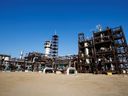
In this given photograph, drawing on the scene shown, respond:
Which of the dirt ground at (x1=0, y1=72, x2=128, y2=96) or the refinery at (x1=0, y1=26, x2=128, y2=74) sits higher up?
the refinery at (x1=0, y1=26, x2=128, y2=74)

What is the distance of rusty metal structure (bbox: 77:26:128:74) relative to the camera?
116 feet

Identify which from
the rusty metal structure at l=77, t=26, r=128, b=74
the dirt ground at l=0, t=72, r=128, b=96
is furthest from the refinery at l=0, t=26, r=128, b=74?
the dirt ground at l=0, t=72, r=128, b=96

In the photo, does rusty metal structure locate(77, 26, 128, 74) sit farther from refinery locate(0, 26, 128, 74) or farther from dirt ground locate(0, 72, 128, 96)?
dirt ground locate(0, 72, 128, 96)

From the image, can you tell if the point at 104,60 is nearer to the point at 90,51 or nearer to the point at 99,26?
the point at 90,51

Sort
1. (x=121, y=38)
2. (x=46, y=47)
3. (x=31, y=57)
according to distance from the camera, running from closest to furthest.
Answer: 1. (x=121, y=38)
2. (x=31, y=57)
3. (x=46, y=47)

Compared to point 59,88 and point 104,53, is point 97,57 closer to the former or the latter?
point 104,53

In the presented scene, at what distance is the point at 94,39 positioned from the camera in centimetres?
4203

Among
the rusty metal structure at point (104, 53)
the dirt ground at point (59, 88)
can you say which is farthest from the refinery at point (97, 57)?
the dirt ground at point (59, 88)

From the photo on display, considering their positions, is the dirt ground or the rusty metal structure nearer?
the dirt ground

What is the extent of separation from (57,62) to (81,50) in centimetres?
1274

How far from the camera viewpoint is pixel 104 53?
3816cm

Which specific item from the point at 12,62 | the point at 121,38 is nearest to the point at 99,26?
the point at 121,38

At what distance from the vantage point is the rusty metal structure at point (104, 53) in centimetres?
3528

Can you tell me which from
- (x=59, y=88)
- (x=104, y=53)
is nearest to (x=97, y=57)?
(x=104, y=53)
